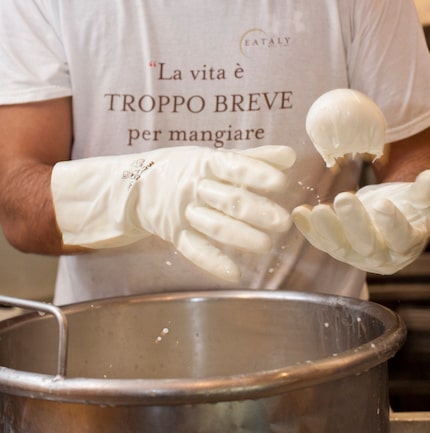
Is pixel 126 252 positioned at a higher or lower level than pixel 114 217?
lower

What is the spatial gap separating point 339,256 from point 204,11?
0.49 metres

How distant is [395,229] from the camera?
34.7 inches

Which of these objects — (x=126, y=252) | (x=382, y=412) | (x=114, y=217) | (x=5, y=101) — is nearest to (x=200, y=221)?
(x=114, y=217)

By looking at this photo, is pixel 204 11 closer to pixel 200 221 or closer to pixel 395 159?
pixel 395 159

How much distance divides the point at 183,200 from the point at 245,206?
78mm

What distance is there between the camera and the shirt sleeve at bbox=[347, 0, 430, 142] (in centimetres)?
125

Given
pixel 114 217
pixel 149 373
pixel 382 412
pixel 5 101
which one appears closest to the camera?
pixel 382 412

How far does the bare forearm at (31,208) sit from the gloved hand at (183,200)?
129 mm

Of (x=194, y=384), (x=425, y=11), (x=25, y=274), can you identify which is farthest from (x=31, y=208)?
(x=425, y=11)

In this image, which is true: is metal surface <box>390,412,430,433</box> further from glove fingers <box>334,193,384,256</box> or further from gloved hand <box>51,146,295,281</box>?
gloved hand <box>51,146,295,281</box>

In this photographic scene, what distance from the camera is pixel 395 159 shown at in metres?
1.31

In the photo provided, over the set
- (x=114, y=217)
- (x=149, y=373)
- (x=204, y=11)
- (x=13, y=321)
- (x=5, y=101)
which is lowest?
(x=149, y=373)

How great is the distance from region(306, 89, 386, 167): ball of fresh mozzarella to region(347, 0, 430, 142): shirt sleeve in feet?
1.07

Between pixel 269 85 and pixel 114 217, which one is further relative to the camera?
pixel 269 85
